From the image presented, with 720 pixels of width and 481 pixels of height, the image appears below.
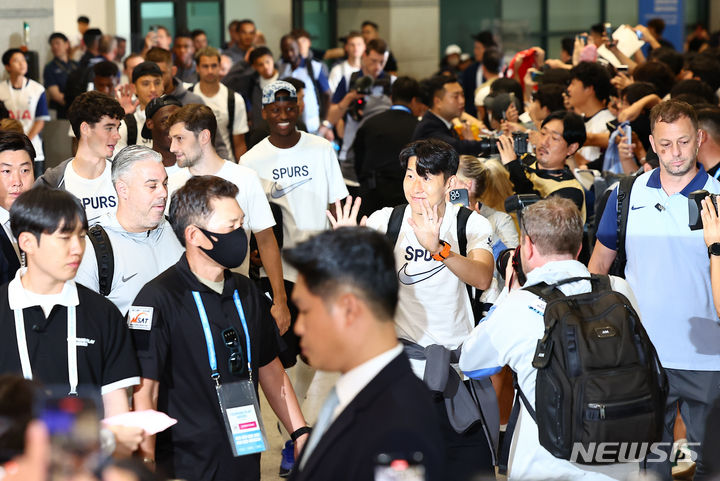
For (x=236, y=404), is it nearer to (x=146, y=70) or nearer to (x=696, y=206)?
(x=696, y=206)

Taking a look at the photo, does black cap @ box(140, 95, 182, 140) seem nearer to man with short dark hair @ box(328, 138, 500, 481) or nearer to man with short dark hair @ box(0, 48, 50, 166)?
man with short dark hair @ box(328, 138, 500, 481)

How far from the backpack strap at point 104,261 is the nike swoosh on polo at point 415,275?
52.5 inches

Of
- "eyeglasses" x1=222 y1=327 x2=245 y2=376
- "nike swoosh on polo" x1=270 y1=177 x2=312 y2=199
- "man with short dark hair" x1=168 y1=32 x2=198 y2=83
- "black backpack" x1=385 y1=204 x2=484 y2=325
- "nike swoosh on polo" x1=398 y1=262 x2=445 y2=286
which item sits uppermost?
"man with short dark hair" x1=168 y1=32 x2=198 y2=83

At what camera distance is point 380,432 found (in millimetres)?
2373

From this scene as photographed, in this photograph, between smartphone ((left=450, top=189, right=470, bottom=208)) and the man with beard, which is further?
the man with beard

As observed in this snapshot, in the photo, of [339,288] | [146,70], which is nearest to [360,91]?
[146,70]

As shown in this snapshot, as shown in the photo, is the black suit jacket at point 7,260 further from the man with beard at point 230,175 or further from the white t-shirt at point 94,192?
the man with beard at point 230,175

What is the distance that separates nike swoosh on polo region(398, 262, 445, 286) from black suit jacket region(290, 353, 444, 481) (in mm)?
2204

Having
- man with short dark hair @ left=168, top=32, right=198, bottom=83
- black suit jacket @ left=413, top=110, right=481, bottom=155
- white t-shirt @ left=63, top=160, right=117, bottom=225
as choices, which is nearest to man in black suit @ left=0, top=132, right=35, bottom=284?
white t-shirt @ left=63, top=160, right=117, bottom=225

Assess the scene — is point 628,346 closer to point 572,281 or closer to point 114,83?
point 572,281

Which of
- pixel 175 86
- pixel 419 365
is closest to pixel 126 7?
pixel 175 86

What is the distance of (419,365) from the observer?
4590 mm

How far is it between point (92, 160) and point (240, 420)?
95.6 inches

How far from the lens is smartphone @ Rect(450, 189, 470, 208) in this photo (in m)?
5.26
